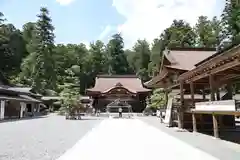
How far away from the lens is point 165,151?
796 cm

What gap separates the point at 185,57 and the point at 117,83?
26.6 metres

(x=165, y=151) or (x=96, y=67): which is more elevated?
(x=96, y=67)

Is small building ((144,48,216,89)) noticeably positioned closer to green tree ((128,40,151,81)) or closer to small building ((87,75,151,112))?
small building ((87,75,151,112))

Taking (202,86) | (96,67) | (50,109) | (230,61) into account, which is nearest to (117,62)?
(96,67)

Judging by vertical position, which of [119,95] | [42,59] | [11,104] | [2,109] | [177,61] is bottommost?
[2,109]

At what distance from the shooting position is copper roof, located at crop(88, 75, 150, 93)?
148ft

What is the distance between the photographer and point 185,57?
18234mm

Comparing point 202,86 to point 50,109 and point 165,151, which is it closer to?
point 165,151

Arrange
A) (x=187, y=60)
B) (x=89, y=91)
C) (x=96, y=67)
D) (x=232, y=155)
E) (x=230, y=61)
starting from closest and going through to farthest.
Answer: (x=232, y=155) < (x=230, y=61) < (x=187, y=60) < (x=89, y=91) < (x=96, y=67)

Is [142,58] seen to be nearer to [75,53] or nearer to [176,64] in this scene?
[75,53]

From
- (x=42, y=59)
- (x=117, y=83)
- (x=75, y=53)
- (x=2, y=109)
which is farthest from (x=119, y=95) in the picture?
(x=75, y=53)

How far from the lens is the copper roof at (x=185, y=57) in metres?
16.8

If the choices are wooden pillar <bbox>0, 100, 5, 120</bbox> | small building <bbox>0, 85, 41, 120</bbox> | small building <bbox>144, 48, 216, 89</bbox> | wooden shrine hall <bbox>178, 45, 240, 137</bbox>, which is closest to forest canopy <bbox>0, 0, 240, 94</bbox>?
small building <bbox>0, 85, 41, 120</bbox>

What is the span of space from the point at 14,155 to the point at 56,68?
162 ft
